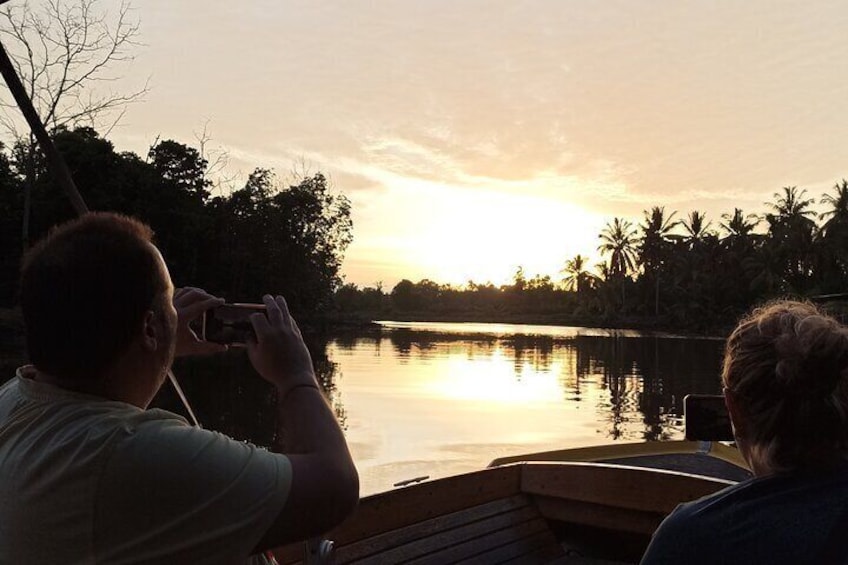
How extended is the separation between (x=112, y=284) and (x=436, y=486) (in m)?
2.88

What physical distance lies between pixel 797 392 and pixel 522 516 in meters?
3.04

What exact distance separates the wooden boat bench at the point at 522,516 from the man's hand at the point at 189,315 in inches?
76.7

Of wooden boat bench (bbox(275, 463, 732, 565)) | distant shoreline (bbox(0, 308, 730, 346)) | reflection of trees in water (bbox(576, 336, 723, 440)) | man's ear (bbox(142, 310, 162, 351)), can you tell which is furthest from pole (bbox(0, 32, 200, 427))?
distant shoreline (bbox(0, 308, 730, 346))

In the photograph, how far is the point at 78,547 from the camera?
0.86m

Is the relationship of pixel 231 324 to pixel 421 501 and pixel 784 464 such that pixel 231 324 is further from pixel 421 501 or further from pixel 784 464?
pixel 421 501

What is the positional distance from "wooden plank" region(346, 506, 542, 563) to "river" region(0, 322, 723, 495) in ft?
11.2

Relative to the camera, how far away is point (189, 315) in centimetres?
132

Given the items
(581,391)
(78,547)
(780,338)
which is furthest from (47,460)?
(581,391)

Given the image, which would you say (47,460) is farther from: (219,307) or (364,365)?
(364,365)

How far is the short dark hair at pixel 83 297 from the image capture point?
91 cm

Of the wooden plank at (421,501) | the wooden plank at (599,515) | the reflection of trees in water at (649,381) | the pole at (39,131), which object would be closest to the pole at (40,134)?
A: the pole at (39,131)

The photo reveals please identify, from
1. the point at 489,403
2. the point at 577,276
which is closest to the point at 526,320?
the point at 577,276

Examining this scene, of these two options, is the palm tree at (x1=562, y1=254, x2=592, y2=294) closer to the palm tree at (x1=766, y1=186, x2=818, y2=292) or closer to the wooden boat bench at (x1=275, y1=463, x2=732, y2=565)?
the palm tree at (x1=766, y1=186, x2=818, y2=292)

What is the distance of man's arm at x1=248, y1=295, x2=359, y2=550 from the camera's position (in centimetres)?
93
